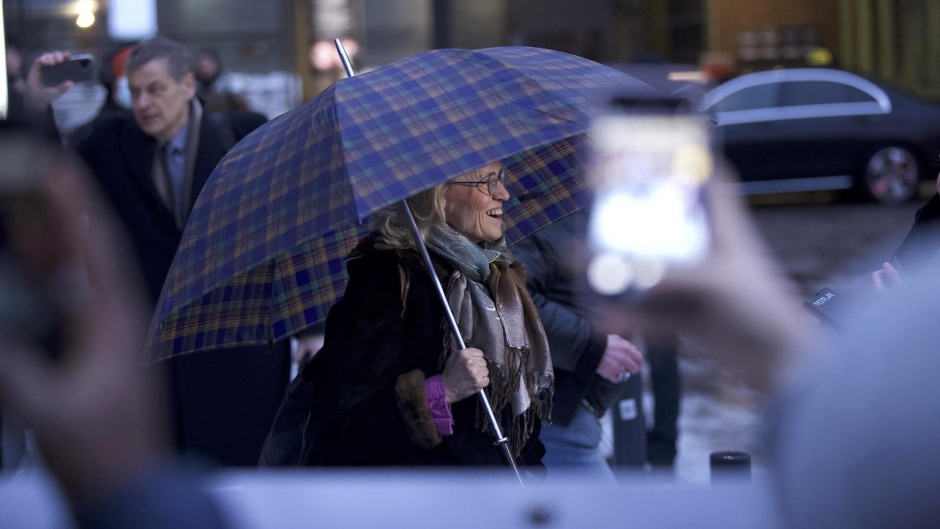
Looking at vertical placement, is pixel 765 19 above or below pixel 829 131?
above

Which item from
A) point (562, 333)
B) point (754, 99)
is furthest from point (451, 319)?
point (754, 99)

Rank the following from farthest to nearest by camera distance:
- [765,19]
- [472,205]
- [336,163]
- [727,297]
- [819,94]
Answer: [765,19] → [819,94] → [472,205] → [336,163] → [727,297]

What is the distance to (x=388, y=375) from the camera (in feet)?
10.4

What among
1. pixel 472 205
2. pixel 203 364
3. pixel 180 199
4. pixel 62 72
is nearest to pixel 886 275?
pixel 472 205

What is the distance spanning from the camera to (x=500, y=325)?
336cm

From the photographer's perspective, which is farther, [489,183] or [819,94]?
[819,94]

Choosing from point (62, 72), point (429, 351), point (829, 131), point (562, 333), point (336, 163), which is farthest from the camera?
point (829, 131)

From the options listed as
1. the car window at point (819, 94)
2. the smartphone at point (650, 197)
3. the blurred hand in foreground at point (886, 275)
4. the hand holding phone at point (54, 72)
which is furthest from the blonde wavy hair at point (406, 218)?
the car window at point (819, 94)

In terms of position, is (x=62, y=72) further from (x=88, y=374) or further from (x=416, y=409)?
(x=88, y=374)

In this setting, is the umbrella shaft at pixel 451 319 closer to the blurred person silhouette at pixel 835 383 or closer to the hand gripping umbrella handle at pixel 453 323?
the hand gripping umbrella handle at pixel 453 323

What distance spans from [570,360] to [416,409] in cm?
128

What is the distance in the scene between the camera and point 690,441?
6730mm

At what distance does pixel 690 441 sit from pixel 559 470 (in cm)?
250

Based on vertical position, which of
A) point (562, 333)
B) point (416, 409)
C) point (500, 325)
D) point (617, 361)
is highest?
point (500, 325)
